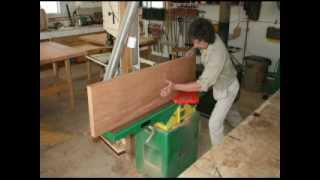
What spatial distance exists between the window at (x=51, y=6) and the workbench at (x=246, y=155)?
0.67 metres

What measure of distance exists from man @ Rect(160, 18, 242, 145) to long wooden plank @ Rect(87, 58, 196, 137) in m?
0.07

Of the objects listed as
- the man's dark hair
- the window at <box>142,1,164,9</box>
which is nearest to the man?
the man's dark hair

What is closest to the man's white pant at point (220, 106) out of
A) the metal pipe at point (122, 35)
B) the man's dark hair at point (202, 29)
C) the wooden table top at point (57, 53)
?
the man's dark hair at point (202, 29)

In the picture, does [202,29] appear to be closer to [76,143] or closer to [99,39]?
[99,39]

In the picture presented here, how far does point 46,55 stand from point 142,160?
119cm

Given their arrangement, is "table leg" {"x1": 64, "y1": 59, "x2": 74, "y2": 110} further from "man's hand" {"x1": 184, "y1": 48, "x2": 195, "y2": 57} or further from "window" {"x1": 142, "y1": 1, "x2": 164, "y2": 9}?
"window" {"x1": 142, "y1": 1, "x2": 164, "y2": 9}

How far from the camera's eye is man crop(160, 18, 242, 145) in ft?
4.03

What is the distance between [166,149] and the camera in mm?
1321

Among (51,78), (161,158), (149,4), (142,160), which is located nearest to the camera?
(149,4)

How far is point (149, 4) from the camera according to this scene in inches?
26.1
